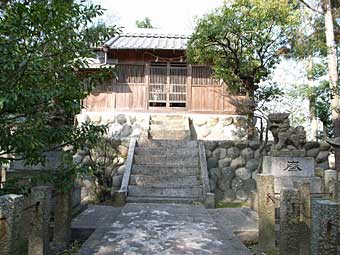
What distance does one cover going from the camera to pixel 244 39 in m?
8.89

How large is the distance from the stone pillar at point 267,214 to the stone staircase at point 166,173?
2.92 metres

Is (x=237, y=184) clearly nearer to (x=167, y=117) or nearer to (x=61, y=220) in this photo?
(x=167, y=117)

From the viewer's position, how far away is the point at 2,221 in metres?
2.17

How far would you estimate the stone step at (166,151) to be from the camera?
8508 mm

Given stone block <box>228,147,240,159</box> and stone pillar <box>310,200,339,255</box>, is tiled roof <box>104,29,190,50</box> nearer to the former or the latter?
stone block <box>228,147,240,159</box>

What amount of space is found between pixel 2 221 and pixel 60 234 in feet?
6.66

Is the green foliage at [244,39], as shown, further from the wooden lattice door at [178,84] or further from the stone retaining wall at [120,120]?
the stone retaining wall at [120,120]

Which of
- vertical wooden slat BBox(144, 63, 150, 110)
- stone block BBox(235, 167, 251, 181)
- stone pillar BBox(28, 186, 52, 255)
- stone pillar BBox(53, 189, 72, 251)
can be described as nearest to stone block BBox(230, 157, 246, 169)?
stone block BBox(235, 167, 251, 181)

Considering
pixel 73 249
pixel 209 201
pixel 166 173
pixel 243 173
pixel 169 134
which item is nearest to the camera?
pixel 73 249

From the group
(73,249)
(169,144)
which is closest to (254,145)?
(169,144)

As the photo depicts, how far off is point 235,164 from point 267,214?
5.03 meters

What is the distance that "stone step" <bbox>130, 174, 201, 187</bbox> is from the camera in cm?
729

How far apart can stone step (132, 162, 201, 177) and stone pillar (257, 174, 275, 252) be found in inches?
154

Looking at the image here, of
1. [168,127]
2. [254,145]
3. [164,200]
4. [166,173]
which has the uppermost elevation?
[168,127]
